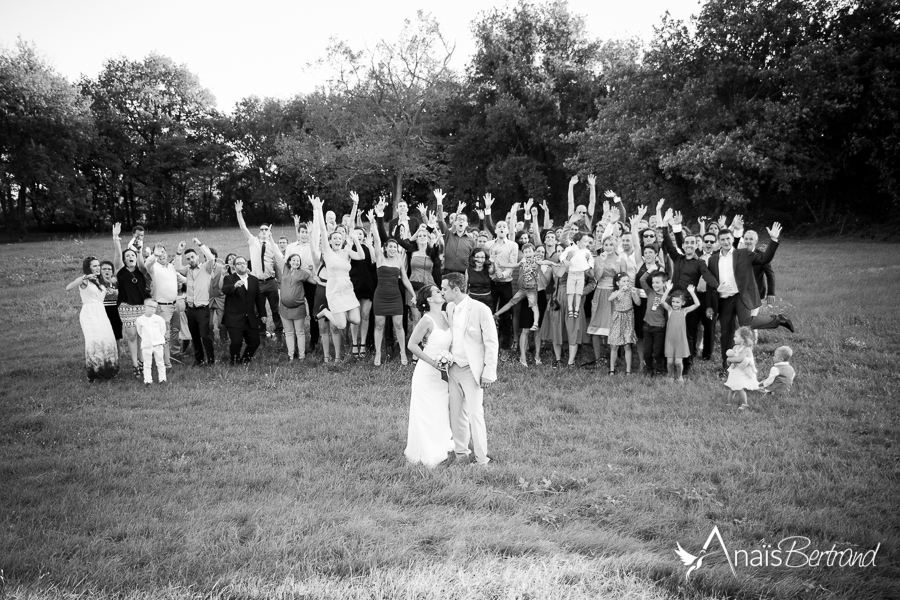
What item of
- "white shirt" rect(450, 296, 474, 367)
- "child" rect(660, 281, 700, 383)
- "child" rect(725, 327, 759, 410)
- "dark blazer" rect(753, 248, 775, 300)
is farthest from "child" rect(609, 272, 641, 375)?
"white shirt" rect(450, 296, 474, 367)

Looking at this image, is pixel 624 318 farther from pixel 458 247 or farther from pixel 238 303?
pixel 238 303

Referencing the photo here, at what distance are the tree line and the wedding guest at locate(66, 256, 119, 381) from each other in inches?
855

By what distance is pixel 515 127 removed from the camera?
128 ft

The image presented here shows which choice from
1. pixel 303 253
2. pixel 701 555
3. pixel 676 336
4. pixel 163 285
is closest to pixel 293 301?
pixel 303 253

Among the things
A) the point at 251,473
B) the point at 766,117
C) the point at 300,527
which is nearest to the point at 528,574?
the point at 300,527

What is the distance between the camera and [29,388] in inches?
384

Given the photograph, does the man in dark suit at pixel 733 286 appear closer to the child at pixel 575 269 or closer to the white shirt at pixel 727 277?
the white shirt at pixel 727 277

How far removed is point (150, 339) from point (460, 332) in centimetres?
612

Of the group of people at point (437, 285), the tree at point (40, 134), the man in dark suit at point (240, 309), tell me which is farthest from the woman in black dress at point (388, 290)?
the tree at point (40, 134)

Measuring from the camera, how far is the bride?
6.60 metres

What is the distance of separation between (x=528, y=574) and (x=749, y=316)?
24.1 ft

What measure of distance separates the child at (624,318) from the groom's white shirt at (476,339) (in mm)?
4444

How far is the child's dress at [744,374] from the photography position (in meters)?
8.61

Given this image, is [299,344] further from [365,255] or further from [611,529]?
[611,529]
